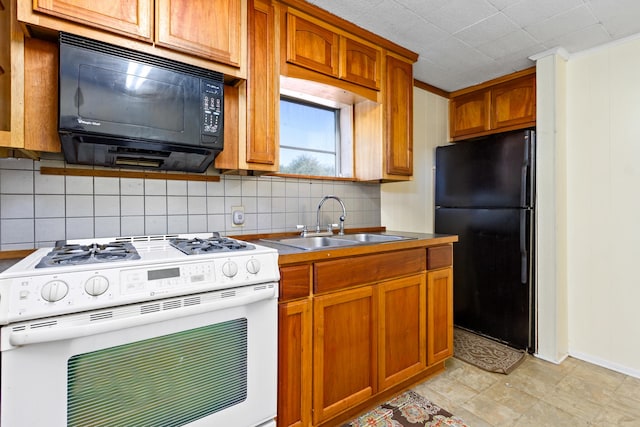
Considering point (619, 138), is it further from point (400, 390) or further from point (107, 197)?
point (107, 197)

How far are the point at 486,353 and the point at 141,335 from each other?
245 centimetres

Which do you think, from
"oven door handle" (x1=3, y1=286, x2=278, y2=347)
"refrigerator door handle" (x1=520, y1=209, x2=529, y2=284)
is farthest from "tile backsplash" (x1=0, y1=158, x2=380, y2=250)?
"refrigerator door handle" (x1=520, y1=209, x2=529, y2=284)

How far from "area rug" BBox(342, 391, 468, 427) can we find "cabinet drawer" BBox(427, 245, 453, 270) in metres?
0.80

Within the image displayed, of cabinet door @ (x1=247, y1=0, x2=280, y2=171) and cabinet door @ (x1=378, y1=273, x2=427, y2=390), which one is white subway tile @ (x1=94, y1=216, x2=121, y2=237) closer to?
cabinet door @ (x1=247, y1=0, x2=280, y2=171)

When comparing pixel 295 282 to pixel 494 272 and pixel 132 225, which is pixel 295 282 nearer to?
pixel 132 225

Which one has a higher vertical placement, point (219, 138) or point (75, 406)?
point (219, 138)

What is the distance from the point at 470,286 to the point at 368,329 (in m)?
1.56


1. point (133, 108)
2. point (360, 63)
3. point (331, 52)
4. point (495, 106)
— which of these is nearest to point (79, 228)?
point (133, 108)

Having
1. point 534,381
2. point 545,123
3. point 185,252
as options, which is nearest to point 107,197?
point 185,252

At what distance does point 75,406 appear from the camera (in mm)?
988

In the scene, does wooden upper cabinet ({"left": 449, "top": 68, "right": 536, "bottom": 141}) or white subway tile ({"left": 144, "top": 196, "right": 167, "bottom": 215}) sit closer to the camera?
white subway tile ({"left": 144, "top": 196, "right": 167, "bottom": 215})

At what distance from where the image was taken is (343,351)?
1.65 metres

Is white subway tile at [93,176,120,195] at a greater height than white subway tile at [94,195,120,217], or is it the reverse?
white subway tile at [93,176,120,195]

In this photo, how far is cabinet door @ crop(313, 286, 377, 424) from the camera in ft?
5.11
